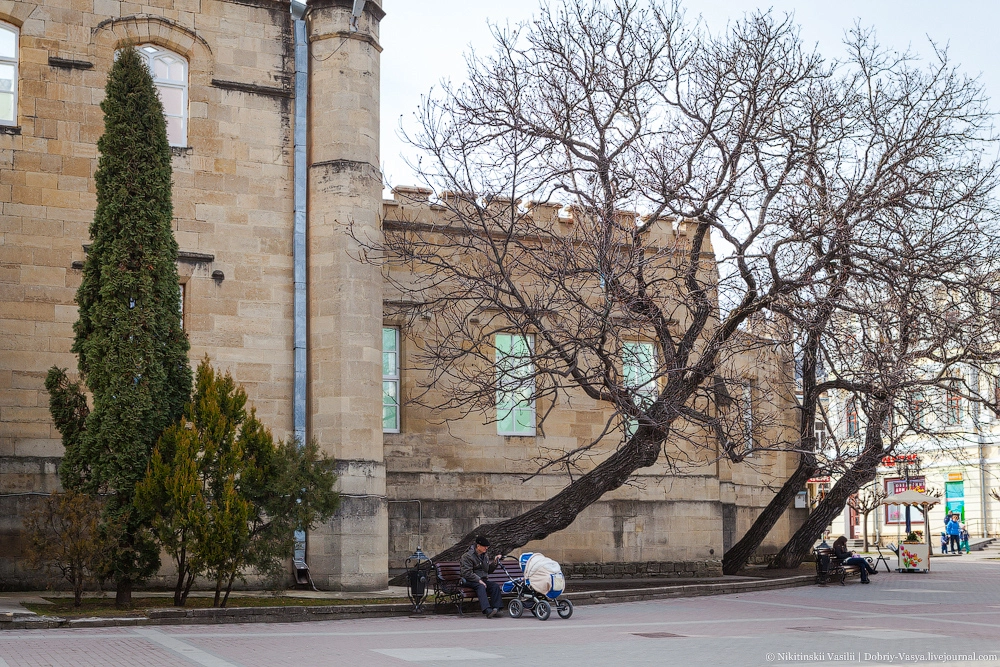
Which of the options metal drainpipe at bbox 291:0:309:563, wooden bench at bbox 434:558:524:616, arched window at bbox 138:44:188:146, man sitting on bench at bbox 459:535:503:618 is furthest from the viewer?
arched window at bbox 138:44:188:146

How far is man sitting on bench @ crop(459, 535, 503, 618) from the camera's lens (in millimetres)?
16109

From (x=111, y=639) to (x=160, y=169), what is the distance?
696cm

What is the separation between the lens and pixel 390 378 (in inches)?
883

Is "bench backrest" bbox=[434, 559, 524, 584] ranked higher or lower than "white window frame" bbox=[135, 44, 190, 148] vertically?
lower

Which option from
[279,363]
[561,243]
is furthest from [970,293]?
[279,363]

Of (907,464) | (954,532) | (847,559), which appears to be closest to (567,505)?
(847,559)

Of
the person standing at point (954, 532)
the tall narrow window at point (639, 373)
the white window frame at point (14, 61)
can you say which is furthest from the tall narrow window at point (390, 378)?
the person standing at point (954, 532)

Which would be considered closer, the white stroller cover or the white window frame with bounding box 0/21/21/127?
the white stroller cover

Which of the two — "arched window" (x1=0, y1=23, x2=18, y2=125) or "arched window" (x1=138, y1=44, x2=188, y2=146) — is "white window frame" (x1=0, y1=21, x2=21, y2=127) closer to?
"arched window" (x1=0, y1=23, x2=18, y2=125)

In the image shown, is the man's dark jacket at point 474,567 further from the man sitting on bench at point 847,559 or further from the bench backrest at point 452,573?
the man sitting on bench at point 847,559

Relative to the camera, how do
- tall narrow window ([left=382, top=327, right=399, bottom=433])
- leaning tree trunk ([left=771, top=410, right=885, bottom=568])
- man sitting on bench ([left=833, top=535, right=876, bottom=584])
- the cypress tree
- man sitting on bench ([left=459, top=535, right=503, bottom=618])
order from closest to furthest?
the cypress tree, man sitting on bench ([left=459, top=535, right=503, bottom=618]), tall narrow window ([left=382, top=327, right=399, bottom=433]), man sitting on bench ([left=833, top=535, right=876, bottom=584]), leaning tree trunk ([left=771, top=410, right=885, bottom=568])

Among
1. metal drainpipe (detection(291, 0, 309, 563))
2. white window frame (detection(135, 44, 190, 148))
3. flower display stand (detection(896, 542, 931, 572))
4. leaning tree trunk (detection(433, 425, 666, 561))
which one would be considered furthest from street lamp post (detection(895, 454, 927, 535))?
white window frame (detection(135, 44, 190, 148))

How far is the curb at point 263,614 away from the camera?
1345 centimetres

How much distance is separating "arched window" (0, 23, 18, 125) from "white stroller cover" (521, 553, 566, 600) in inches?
457
